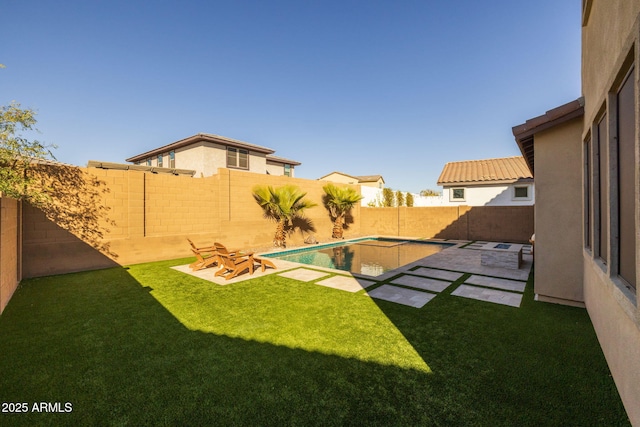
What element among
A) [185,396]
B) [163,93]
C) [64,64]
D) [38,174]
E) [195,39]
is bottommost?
[185,396]

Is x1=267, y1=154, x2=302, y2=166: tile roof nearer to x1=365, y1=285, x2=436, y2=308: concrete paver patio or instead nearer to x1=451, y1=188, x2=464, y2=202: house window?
x1=451, y1=188, x2=464, y2=202: house window

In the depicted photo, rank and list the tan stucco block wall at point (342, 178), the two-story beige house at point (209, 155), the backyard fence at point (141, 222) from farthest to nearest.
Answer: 1. the tan stucco block wall at point (342, 178)
2. the two-story beige house at point (209, 155)
3. the backyard fence at point (141, 222)

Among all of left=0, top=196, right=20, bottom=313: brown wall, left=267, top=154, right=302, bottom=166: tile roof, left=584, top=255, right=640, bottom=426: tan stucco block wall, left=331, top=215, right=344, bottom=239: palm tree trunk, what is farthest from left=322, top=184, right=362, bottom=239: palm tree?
left=584, top=255, right=640, bottom=426: tan stucco block wall

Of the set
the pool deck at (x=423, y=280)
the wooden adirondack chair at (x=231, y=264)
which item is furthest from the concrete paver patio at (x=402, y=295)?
the wooden adirondack chair at (x=231, y=264)

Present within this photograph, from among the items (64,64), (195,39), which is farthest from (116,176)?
(195,39)

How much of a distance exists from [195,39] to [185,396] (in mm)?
15569

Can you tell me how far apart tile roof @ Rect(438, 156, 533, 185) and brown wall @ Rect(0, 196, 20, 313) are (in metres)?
24.9

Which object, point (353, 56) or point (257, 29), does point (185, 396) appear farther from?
point (353, 56)

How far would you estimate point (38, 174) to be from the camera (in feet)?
26.0

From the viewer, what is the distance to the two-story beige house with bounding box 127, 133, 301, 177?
1814 centimetres

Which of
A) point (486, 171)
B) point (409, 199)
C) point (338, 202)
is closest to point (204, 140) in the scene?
point (338, 202)

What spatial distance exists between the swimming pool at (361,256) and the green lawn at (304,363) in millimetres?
4114

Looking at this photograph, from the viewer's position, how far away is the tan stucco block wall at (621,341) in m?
2.13

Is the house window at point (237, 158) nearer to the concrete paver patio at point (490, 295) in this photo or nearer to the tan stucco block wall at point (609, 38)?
the concrete paver patio at point (490, 295)
